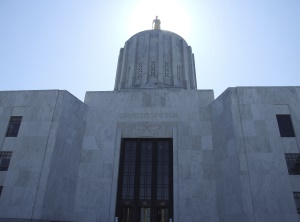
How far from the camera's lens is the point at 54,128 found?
790 inches

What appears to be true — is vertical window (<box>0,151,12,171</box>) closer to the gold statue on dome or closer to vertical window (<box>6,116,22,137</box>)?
vertical window (<box>6,116,22,137</box>)

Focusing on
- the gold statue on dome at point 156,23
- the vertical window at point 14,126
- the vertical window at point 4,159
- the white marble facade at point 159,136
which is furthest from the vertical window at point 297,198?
the gold statue on dome at point 156,23

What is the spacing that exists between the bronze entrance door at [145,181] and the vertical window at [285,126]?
8.93 metres

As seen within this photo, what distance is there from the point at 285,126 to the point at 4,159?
22141 millimetres

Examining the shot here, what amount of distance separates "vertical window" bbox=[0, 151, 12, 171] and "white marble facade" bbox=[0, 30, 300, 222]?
16.6 inches

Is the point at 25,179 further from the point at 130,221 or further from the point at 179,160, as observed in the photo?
the point at 179,160

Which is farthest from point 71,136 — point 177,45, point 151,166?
point 177,45

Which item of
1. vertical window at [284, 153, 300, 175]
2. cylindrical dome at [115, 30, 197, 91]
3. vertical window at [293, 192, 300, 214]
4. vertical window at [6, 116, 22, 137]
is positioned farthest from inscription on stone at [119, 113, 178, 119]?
vertical window at [293, 192, 300, 214]

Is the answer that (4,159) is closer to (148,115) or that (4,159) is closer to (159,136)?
(148,115)

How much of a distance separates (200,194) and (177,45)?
1864 cm

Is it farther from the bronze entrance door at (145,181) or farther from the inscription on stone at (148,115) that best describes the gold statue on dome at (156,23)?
the bronze entrance door at (145,181)

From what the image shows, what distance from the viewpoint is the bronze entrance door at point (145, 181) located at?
2006 cm

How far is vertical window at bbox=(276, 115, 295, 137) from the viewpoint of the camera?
61.5 ft

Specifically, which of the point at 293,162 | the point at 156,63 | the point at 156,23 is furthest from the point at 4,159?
the point at 156,23
